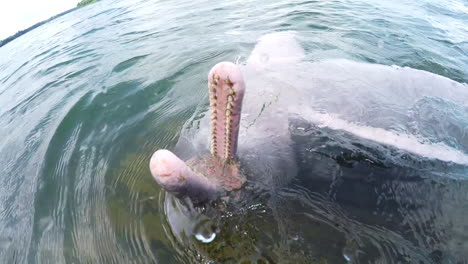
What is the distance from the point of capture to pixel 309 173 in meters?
3.58

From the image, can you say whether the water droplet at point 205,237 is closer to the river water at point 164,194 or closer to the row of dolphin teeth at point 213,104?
the river water at point 164,194

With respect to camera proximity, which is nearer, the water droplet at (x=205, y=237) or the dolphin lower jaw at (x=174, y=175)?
the dolphin lower jaw at (x=174, y=175)

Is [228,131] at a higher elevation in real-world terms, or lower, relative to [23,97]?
higher

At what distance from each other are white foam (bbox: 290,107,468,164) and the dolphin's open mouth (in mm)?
1419

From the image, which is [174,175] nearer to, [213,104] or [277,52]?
[213,104]

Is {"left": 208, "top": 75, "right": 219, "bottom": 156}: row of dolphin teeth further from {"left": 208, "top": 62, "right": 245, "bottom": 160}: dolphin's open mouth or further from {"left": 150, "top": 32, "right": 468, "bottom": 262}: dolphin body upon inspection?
{"left": 150, "top": 32, "right": 468, "bottom": 262}: dolphin body

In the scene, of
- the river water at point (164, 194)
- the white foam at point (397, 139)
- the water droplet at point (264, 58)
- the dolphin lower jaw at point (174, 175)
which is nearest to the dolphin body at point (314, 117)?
the white foam at point (397, 139)

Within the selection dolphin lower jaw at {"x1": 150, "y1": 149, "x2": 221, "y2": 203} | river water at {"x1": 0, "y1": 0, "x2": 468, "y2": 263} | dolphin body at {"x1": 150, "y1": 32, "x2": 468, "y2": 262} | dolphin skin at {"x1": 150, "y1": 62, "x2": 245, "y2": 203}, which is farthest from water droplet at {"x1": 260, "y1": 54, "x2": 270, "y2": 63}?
dolphin lower jaw at {"x1": 150, "y1": 149, "x2": 221, "y2": 203}

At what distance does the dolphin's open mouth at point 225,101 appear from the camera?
2357mm

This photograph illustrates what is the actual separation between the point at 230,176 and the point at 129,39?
31.6 ft

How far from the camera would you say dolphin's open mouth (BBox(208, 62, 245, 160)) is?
7.73 feet

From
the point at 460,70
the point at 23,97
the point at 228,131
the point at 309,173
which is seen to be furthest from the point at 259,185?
the point at 23,97

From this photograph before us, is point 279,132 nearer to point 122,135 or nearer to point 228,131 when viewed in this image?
point 228,131

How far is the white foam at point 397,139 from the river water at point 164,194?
150mm
